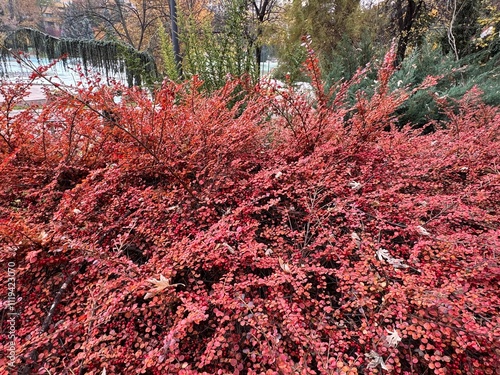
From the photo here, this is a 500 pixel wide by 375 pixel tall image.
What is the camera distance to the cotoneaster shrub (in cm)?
79

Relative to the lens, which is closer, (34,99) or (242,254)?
(242,254)

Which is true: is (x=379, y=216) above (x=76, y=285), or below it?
above

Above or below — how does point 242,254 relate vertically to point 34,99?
below

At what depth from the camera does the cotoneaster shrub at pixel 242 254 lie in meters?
0.79

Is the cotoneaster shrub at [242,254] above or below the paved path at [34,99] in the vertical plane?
below

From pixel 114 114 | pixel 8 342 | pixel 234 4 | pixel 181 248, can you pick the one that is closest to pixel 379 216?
pixel 181 248

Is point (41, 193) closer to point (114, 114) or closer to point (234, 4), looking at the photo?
point (114, 114)

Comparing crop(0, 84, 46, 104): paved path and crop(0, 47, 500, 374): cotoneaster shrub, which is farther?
crop(0, 84, 46, 104): paved path

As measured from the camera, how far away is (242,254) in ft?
3.22

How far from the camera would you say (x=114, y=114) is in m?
1.52

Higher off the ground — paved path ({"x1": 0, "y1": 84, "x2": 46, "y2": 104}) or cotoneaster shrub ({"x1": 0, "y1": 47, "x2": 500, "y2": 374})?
paved path ({"x1": 0, "y1": 84, "x2": 46, "y2": 104})

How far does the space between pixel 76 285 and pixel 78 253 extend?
129 mm

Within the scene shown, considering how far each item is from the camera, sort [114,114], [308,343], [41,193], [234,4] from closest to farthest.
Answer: [308,343]
[41,193]
[114,114]
[234,4]

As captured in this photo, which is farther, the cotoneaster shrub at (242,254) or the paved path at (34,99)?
the paved path at (34,99)
